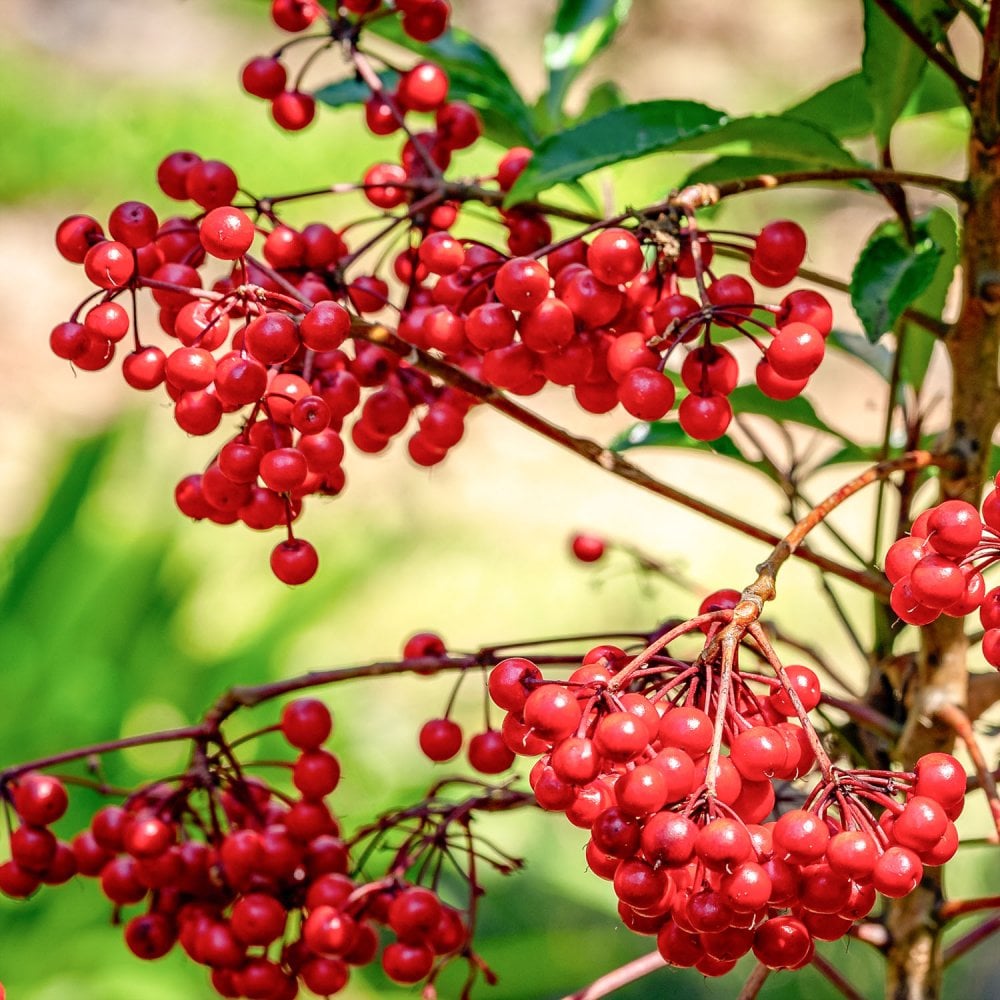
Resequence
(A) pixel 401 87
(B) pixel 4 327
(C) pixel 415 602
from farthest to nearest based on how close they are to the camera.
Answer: (B) pixel 4 327, (C) pixel 415 602, (A) pixel 401 87

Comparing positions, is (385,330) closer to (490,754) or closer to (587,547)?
(490,754)

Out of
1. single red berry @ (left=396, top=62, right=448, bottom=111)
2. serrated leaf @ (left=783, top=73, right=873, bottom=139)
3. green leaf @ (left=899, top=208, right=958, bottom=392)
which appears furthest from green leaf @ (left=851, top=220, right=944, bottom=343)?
single red berry @ (left=396, top=62, right=448, bottom=111)

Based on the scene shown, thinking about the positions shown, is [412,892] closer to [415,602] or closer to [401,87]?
[401,87]

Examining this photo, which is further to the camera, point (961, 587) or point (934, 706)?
point (934, 706)

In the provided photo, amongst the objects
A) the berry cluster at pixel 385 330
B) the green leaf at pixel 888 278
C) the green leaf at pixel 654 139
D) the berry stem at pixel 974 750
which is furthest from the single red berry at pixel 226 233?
the berry stem at pixel 974 750

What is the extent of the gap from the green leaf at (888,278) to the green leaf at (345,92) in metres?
0.29

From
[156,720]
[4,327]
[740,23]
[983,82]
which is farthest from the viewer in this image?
[740,23]

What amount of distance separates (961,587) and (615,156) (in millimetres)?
233

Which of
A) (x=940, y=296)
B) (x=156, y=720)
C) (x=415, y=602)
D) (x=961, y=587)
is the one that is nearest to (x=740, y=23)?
(x=415, y=602)

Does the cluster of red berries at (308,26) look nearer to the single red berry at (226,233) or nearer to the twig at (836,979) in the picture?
the single red berry at (226,233)

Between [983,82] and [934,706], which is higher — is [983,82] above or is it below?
above

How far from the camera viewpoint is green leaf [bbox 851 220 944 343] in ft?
1.75

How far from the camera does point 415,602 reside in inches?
132

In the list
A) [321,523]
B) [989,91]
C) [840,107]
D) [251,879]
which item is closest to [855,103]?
[840,107]
